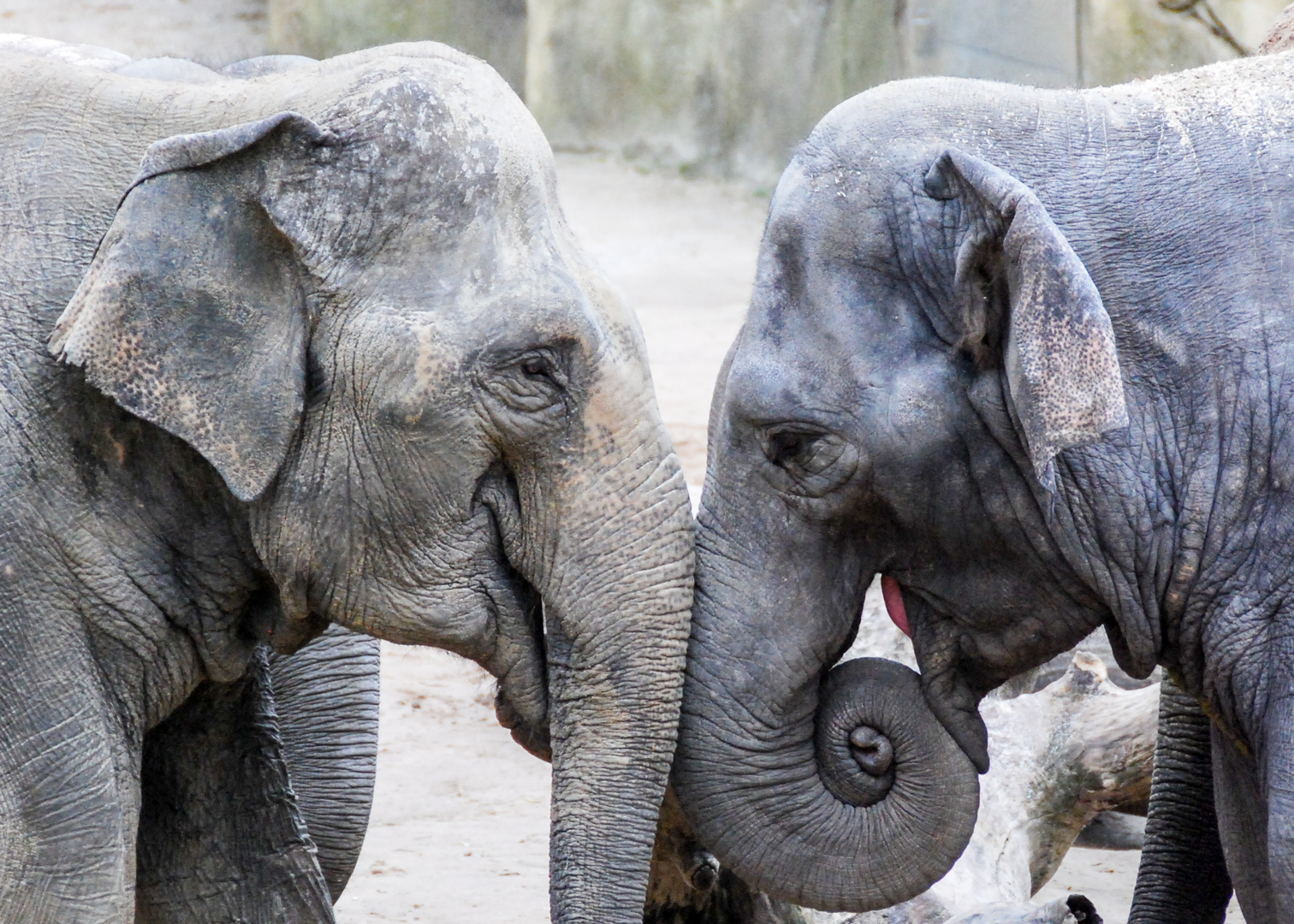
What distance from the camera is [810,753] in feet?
9.77

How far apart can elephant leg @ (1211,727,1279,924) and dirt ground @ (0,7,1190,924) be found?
1274mm

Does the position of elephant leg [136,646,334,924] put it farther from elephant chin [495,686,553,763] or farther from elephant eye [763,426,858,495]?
elephant eye [763,426,858,495]

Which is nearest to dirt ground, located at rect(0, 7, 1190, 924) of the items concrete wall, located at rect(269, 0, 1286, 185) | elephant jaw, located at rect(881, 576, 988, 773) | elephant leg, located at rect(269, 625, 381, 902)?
elephant jaw, located at rect(881, 576, 988, 773)

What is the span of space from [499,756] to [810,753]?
135 inches

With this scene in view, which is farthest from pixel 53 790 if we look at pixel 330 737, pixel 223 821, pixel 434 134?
pixel 330 737

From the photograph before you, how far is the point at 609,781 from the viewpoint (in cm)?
271

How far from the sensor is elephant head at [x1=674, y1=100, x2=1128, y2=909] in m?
2.80

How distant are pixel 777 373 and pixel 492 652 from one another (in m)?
0.60

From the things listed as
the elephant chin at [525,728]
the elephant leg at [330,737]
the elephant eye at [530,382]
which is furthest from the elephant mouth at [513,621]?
the elephant leg at [330,737]

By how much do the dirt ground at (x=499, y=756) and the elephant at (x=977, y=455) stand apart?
0.40m

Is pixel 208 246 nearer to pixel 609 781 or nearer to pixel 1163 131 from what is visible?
pixel 609 781

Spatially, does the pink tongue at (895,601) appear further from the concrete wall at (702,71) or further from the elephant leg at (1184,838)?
the concrete wall at (702,71)

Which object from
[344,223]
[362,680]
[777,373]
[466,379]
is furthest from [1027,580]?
[362,680]

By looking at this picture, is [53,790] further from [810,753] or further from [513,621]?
[810,753]
